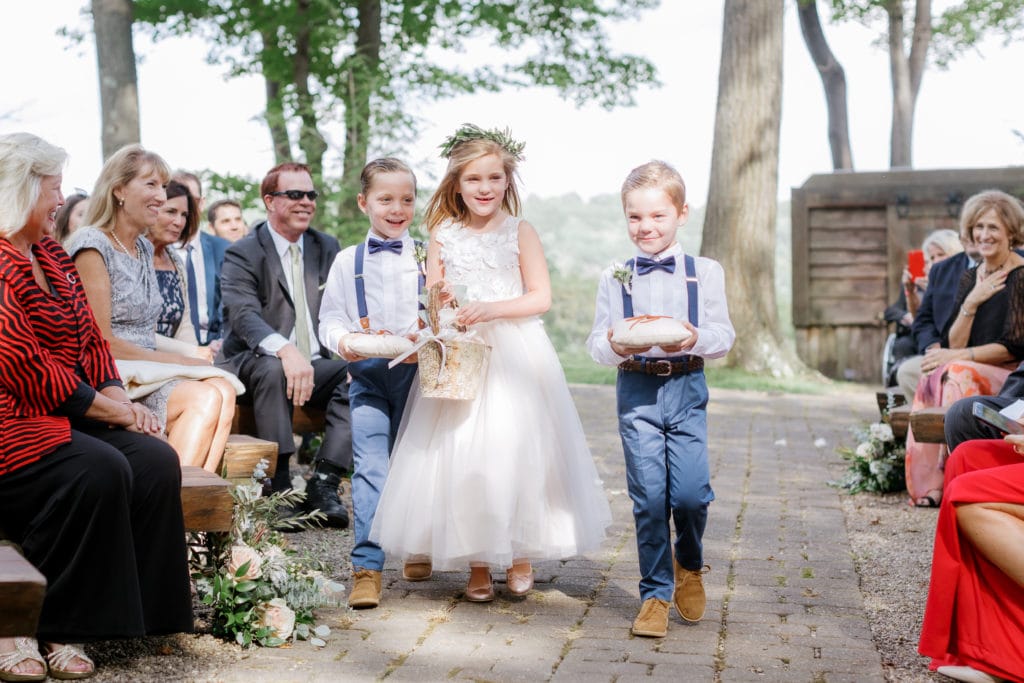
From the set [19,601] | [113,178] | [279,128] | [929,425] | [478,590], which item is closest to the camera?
[19,601]

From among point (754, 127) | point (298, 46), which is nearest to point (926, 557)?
point (754, 127)

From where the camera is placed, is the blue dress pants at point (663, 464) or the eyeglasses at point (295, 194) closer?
the blue dress pants at point (663, 464)

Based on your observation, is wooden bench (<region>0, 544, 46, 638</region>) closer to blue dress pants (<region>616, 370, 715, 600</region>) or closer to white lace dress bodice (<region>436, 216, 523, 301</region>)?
blue dress pants (<region>616, 370, 715, 600</region>)

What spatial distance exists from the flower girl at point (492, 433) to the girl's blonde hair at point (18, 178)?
5.52ft

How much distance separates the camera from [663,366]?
15.8 feet

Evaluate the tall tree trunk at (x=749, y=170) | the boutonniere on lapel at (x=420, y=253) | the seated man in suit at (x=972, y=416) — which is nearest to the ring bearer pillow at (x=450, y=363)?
the boutonniere on lapel at (x=420, y=253)

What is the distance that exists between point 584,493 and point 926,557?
204 centimetres

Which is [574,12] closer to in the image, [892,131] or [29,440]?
[892,131]

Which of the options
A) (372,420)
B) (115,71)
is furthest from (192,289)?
(115,71)

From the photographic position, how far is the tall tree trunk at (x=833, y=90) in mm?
24531

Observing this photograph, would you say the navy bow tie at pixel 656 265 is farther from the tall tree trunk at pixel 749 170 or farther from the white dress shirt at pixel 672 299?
the tall tree trunk at pixel 749 170

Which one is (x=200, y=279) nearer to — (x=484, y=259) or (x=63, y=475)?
(x=484, y=259)

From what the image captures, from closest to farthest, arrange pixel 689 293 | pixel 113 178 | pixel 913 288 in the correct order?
pixel 689 293
pixel 113 178
pixel 913 288

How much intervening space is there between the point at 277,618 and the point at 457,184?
199 cm
